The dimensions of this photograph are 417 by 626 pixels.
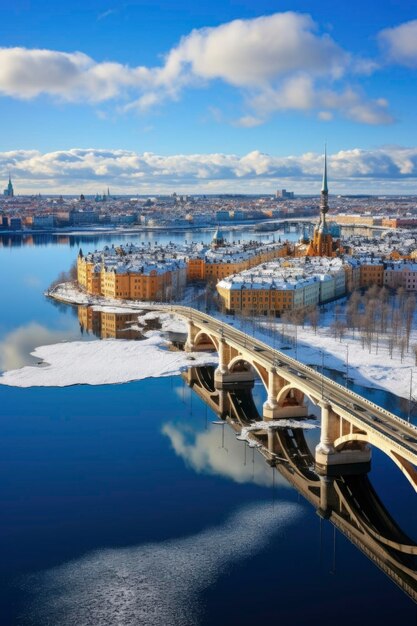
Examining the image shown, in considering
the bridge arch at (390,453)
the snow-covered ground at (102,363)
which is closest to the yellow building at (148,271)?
the snow-covered ground at (102,363)

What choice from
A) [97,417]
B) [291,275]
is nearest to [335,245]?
[291,275]

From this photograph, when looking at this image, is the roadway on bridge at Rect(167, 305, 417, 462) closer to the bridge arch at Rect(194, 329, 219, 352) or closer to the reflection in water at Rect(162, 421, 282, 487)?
the reflection in water at Rect(162, 421, 282, 487)

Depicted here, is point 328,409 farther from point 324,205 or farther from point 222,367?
point 324,205

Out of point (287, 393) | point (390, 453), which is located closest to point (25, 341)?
point (287, 393)

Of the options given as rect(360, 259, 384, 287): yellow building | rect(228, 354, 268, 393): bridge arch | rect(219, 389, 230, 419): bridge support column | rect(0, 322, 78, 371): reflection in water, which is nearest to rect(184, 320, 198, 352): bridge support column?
rect(228, 354, 268, 393): bridge arch

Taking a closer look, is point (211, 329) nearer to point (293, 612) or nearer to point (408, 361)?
point (408, 361)
